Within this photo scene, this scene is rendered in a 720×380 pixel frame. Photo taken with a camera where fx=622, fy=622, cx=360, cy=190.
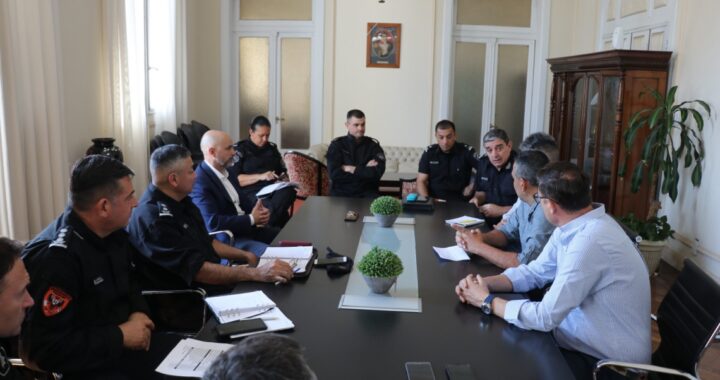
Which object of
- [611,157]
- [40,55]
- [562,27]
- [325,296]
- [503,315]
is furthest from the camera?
[562,27]

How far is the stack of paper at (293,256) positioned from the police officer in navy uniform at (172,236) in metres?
0.08

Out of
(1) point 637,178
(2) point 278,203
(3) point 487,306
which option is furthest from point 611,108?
(3) point 487,306

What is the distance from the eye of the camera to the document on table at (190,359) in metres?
1.70

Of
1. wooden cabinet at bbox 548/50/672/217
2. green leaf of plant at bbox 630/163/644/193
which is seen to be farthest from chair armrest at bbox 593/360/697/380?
wooden cabinet at bbox 548/50/672/217

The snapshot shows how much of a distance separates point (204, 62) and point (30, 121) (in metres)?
4.24

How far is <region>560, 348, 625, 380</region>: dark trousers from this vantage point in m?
2.15

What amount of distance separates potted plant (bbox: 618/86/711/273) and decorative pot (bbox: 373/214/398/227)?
2.61 meters

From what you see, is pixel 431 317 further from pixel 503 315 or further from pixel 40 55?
pixel 40 55

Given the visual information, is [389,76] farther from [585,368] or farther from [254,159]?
[585,368]

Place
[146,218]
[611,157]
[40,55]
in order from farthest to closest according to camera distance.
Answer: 1. [611,157]
2. [40,55]
3. [146,218]

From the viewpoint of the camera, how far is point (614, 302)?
213 cm

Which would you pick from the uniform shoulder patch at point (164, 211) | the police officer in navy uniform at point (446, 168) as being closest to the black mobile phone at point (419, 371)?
the uniform shoulder patch at point (164, 211)

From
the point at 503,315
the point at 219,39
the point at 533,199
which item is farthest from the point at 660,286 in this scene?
the point at 219,39

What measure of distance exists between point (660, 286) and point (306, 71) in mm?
5313
